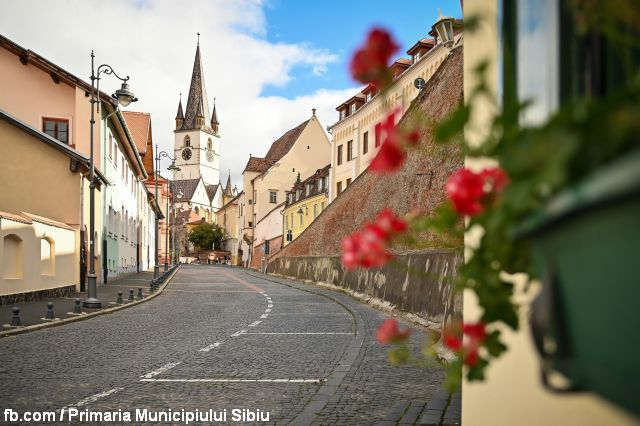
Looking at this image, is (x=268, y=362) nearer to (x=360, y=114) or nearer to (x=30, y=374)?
(x=30, y=374)

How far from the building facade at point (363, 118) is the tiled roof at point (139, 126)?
45.8 feet

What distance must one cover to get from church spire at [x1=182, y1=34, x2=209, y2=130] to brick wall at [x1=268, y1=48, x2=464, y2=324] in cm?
10735

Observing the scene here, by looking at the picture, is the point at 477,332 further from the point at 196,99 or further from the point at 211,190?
the point at 211,190

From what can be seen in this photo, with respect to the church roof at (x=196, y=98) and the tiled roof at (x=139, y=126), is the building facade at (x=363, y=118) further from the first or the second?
the church roof at (x=196, y=98)

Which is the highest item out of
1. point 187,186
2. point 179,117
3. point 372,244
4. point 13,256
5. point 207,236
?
point 179,117

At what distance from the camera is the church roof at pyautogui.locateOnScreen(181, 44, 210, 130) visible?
5300 inches

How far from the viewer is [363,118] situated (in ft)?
144

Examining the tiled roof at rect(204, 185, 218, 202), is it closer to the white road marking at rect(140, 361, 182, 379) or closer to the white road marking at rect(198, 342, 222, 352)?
the white road marking at rect(198, 342, 222, 352)

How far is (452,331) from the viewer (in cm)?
203

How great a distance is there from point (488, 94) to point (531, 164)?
32cm

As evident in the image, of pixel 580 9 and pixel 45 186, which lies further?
pixel 45 186

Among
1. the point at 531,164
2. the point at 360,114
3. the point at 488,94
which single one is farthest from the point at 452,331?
the point at 360,114

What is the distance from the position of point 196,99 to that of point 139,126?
93.6 metres

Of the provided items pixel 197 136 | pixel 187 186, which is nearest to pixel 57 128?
pixel 197 136
